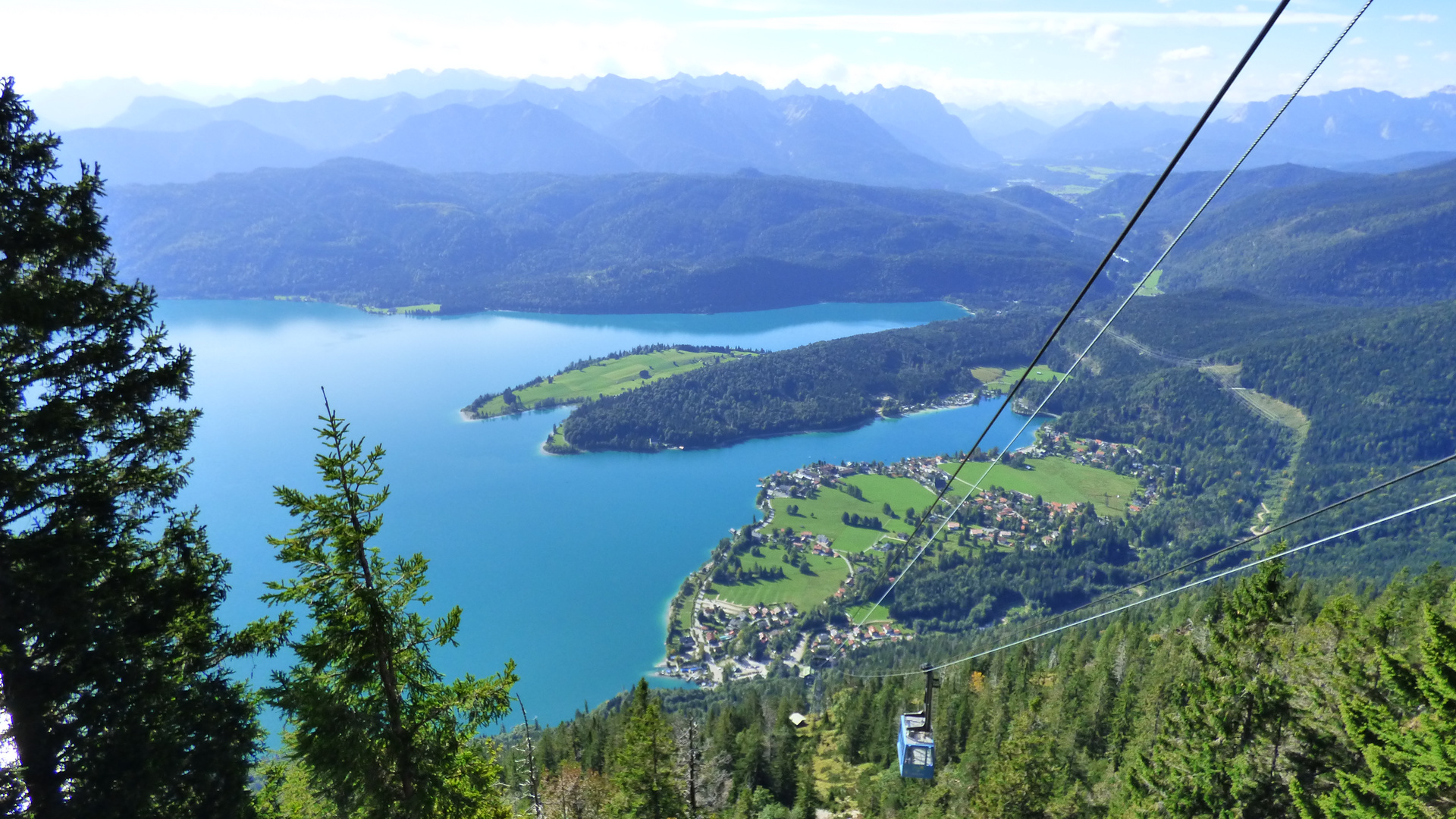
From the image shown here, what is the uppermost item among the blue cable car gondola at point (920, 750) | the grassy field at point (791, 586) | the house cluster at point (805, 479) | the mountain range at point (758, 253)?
the mountain range at point (758, 253)

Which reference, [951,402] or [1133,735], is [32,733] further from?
[951,402]

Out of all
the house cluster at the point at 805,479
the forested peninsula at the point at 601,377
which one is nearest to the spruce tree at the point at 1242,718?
the house cluster at the point at 805,479

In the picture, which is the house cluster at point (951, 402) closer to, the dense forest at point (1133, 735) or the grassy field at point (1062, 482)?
the grassy field at point (1062, 482)

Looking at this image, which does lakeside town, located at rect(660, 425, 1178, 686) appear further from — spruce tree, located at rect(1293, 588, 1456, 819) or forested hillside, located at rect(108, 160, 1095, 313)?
forested hillside, located at rect(108, 160, 1095, 313)

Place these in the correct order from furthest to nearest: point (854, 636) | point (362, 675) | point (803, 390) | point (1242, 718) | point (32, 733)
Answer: point (803, 390) → point (854, 636) → point (1242, 718) → point (362, 675) → point (32, 733)

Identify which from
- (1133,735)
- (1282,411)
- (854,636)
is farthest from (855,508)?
(1282,411)
